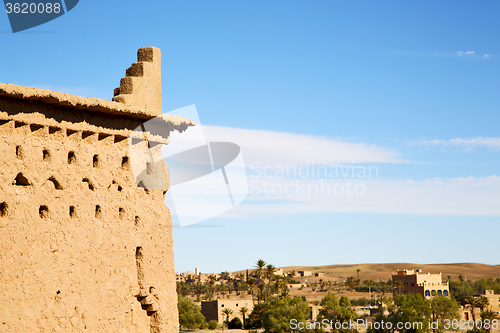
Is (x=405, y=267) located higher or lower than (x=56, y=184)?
lower

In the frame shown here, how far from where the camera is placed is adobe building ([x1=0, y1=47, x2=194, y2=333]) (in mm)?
6582

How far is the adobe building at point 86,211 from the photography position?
658cm

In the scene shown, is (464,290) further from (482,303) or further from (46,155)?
(46,155)

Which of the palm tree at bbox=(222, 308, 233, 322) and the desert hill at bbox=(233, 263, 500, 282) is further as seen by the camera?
the desert hill at bbox=(233, 263, 500, 282)

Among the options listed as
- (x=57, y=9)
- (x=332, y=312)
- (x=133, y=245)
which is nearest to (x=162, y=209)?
(x=133, y=245)

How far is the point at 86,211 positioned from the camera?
24.1 feet

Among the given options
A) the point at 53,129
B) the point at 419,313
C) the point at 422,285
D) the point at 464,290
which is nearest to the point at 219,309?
the point at 419,313

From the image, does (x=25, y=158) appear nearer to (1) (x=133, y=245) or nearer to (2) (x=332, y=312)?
(1) (x=133, y=245)

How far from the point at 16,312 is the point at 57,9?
4815mm

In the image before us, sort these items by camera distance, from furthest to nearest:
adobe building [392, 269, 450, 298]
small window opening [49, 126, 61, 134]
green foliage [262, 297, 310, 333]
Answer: adobe building [392, 269, 450, 298] < green foliage [262, 297, 310, 333] < small window opening [49, 126, 61, 134]

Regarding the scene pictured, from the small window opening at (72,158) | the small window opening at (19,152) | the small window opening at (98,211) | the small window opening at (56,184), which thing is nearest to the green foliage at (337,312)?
the small window opening at (98,211)

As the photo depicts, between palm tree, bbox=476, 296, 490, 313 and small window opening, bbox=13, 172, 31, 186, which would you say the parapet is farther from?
palm tree, bbox=476, 296, 490, 313

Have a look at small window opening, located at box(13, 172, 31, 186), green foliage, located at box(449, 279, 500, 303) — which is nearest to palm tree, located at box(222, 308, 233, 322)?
green foliage, located at box(449, 279, 500, 303)

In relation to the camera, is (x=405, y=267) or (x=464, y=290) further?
(x=405, y=267)
